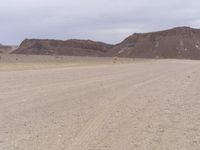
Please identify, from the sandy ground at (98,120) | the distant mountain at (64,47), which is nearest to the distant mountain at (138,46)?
the distant mountain at (64,47)

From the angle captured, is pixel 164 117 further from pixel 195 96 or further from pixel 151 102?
pixel 195 96

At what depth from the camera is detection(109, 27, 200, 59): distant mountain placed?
437ft

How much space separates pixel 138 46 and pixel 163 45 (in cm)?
897

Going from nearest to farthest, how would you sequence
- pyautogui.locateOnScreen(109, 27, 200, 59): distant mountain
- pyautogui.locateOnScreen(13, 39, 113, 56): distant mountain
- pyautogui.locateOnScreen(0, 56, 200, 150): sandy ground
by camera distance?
1. pyautogui.locateOnScreen(0, 56, 200, 150): sandy ground
2. pyautogui.locateOnScreen(109, 27, 200, 59): distant mountain
3. pyautogui.locateOnScreen(13, 39, 113, 56): distant mountain

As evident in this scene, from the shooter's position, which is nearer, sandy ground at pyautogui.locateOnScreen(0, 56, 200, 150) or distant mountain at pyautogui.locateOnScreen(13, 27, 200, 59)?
sandy ground at pyautogui.locateOnScreen(0, 56, 200, 150)

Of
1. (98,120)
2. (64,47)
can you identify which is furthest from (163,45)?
(98,120)

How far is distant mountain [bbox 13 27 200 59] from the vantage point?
13504 cm

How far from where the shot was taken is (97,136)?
8312 mm

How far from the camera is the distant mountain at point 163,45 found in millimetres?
133250

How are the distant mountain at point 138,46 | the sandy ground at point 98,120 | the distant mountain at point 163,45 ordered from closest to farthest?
1. the sandy ground at point 98,120
2. the distant mountain at point 163,45
3. the distant mountain at point 138,46

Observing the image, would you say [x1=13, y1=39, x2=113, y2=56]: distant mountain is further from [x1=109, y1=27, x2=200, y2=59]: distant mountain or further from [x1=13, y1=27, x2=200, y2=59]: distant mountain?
[x1=109, y1=27, x2=200, y2=59]: distant mountain

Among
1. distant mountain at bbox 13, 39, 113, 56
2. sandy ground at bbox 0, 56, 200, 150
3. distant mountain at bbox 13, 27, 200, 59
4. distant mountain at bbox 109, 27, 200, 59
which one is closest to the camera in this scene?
sandy ground at bbox 0, 56, 200, 150

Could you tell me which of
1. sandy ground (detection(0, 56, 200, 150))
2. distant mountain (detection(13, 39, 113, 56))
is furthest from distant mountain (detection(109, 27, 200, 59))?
sandy ground (detection(0, 56, 200, 150))

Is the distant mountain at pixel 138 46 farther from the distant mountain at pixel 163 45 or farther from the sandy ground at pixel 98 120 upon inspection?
the sandy ground at pixel 98 120
